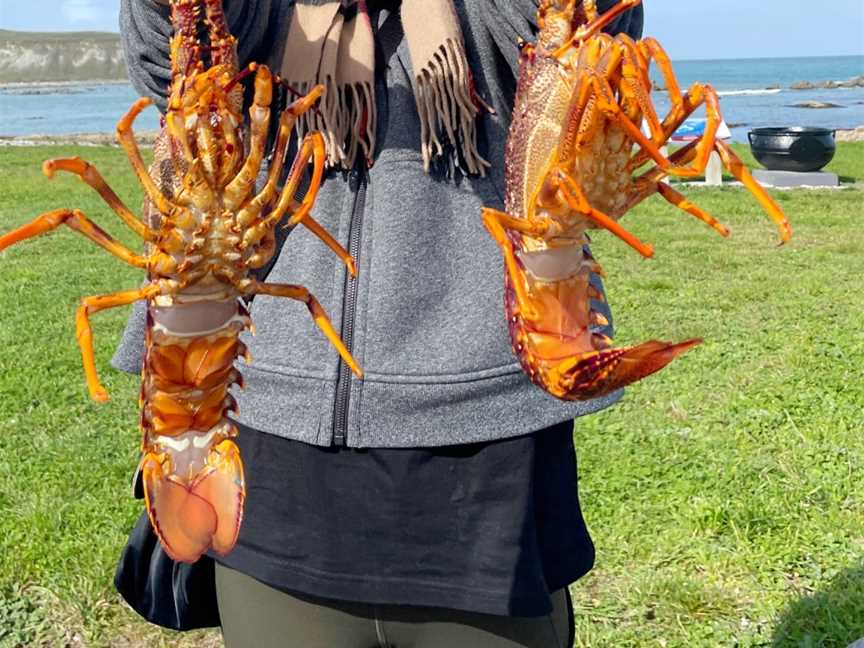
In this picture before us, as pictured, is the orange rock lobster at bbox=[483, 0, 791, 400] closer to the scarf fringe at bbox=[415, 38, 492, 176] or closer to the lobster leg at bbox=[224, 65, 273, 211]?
the scarf fringe at bbox=[415, 38, 492, 176]

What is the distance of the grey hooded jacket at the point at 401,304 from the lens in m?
2.03

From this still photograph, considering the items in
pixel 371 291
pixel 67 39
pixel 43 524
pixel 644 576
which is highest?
pixel 371 291

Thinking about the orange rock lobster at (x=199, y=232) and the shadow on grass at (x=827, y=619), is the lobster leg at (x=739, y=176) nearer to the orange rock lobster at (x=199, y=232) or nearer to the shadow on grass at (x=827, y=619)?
the orange rock lobster at (x=199, y=232)

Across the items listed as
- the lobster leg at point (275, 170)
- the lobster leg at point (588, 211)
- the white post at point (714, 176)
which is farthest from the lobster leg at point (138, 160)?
the white post at point (714, 176)

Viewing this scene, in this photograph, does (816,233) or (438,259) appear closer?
(438,259)

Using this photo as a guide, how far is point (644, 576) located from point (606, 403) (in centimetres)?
243

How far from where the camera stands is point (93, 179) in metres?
1.59

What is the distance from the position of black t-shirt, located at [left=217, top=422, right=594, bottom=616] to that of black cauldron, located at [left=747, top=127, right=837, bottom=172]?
13.0m

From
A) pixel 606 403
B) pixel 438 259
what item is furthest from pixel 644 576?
pixel 438 259

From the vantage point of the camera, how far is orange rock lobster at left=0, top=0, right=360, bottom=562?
1.63 metres

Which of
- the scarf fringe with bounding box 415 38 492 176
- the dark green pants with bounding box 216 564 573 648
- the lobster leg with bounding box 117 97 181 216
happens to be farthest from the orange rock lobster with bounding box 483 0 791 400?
the dark green pants with bounding box 216 564 573 648

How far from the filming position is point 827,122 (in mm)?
43094

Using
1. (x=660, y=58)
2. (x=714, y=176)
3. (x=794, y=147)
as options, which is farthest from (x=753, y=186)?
(x=794, y=147)

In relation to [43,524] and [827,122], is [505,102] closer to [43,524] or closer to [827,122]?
[43,524]
